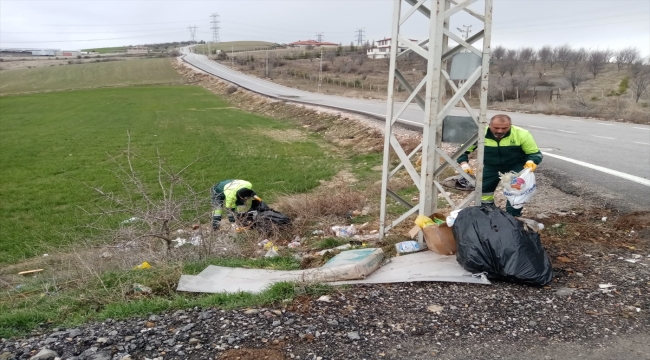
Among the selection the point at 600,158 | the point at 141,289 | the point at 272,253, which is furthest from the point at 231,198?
the point at 600,158

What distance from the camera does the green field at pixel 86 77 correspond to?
57625mm

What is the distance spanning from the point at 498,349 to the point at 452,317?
46cm

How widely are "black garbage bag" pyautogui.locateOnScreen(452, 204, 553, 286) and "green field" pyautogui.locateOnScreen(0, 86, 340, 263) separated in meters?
5.84

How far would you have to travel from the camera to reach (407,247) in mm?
5062

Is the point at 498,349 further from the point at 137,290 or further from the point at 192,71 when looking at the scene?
the point at 192,71

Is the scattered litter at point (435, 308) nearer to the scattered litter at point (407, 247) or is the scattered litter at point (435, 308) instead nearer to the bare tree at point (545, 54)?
the scattered litter at point (407, 247)

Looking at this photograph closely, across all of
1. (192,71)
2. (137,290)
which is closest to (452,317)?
(137,290)

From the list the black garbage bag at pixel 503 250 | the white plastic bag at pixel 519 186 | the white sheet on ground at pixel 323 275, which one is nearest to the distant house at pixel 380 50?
the white plastic bag at pixel 519 186

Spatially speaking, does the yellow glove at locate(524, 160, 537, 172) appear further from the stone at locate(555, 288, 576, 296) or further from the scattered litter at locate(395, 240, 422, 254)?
the stone at locate(555, 288, 576, 296)

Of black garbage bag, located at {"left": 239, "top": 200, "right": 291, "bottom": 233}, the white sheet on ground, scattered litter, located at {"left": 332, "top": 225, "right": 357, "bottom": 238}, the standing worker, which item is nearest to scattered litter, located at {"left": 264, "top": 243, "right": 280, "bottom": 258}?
the white sheet on ground

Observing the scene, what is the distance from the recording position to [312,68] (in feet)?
237

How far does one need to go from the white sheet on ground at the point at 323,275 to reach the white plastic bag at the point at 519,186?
4.03ft

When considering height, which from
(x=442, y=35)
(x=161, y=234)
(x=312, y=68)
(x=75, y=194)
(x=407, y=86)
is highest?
(x=312, y=68)

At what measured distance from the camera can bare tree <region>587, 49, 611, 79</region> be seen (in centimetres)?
5506
